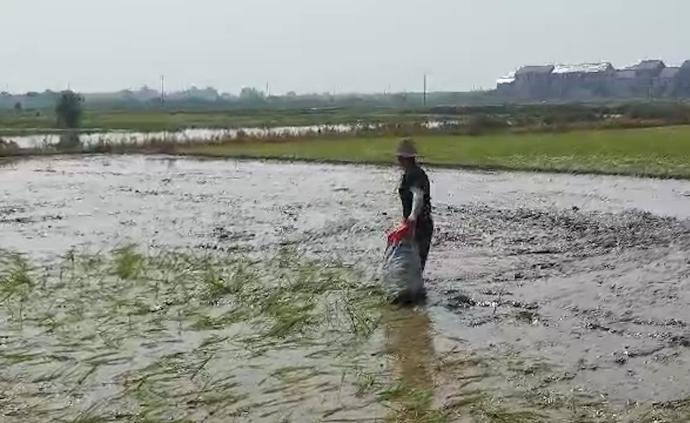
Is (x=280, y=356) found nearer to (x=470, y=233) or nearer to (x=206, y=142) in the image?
(x=470, y=233)

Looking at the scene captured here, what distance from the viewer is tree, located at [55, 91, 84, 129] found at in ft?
181

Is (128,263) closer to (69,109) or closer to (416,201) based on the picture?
(416,201)

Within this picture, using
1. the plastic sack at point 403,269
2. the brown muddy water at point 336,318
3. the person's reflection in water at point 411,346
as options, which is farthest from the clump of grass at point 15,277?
the person's reflection in water at point 411,346

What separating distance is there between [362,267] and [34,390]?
5.77 meters

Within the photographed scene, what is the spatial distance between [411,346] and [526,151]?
2627 cm

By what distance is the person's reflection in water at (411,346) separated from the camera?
6.88 metres

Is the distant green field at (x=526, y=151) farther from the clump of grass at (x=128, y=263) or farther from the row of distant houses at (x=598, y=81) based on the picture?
the row of distant houses at (x=598, y=81)

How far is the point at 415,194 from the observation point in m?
9.34

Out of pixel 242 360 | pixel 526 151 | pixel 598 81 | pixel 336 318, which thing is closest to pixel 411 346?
pixel 336 318

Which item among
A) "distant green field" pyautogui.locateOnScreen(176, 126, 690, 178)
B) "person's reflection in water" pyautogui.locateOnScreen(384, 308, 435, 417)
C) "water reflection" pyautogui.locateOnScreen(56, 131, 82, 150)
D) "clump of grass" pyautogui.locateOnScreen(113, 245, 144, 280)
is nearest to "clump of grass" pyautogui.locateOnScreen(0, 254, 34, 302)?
"clump of grass" pyautogui.locateOnScreen(113, 245, 144, 280)

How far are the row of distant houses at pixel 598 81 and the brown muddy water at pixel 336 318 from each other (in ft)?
327

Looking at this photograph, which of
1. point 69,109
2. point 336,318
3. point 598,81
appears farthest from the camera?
point 598,81

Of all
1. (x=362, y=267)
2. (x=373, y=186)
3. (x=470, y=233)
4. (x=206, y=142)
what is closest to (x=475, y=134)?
(x=206, y=142)

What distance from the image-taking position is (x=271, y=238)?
14.5 m
